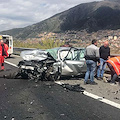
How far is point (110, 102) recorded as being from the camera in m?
4.79

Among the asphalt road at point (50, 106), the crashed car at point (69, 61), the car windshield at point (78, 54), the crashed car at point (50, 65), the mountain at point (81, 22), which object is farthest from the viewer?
the mountain at point (81, 22)

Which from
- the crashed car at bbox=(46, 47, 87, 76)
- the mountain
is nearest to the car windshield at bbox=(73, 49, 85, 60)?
A: the crashed car at bbox=(46, 47, 87, 76)

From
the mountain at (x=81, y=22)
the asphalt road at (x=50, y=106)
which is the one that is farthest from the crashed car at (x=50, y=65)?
the mountain at (x=81, y=22)

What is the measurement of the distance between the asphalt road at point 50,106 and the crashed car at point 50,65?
4.25ft

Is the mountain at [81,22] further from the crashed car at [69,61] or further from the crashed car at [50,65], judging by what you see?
the crashed car at [50,65]

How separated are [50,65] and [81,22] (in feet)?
472

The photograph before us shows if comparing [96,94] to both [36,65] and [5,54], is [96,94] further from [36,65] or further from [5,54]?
[5,54]

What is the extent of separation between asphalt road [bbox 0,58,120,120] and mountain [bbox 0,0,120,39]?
111897 mm

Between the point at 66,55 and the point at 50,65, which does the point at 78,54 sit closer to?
the point at 66,55

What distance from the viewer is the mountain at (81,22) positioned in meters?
130

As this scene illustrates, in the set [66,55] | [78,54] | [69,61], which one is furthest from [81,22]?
[69,61]

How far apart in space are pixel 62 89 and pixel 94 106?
1.81 m

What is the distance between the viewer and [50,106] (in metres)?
4.32

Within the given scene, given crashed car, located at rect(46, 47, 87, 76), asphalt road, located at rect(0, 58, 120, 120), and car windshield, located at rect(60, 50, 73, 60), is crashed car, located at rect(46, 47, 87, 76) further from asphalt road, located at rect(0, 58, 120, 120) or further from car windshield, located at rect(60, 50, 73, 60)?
asphalt road, located at rect(0, 58, 120, 120)
